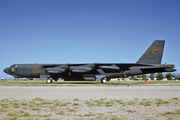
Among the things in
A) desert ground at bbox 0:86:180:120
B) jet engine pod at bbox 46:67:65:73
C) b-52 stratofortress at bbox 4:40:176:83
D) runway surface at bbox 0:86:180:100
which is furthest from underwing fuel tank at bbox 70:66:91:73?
desert ground at bbox 0:86:180:120

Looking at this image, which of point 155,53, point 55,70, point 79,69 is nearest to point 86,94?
point 79,69

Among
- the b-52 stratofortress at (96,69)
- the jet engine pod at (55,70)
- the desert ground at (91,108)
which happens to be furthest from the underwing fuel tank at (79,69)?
the desert ground at (91,108)

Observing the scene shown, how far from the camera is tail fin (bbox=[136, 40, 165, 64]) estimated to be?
3738 cm

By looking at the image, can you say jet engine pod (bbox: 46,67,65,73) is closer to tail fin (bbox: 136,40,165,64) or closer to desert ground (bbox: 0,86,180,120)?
tail fin (bbox: 136,40,165,64)

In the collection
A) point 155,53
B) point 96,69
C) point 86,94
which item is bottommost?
point 86,94

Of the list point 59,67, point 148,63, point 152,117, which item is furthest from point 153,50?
point 152,117

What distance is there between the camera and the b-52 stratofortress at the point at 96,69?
122ft

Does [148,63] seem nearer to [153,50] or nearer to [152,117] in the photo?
[153,50]

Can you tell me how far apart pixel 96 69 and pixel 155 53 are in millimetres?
11883

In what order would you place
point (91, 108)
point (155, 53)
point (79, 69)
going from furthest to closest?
point (155, 53), point (79, 69), point (91, 108)

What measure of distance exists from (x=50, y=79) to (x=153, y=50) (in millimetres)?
21188

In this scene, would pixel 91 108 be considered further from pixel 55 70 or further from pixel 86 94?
pixel 55 70

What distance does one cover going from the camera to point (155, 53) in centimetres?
3744

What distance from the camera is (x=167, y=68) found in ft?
117
